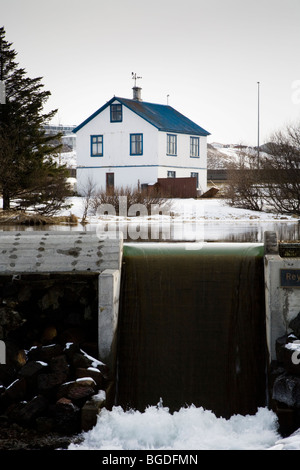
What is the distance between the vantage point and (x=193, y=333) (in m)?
9.63

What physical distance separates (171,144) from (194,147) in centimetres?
329

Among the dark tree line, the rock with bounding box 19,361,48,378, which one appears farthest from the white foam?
the dark tree line

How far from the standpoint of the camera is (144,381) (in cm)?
934

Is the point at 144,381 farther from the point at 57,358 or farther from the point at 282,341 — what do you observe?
the point at 282,341

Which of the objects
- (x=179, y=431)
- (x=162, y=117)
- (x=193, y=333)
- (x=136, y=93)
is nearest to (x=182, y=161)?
(x=162, y=117)

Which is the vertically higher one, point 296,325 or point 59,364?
point 296,325

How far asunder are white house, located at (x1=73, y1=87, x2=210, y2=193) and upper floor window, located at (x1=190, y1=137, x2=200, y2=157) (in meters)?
0.37

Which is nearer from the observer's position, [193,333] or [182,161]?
[193,333]

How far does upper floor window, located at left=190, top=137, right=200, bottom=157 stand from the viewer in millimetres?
43906

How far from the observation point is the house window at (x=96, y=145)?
4153 cm

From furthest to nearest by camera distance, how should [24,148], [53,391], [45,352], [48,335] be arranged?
1. [24,148]
2. [48,335]
3. [45,352]
4. [53,391]

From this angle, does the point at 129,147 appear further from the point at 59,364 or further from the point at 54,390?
the point at 54,390

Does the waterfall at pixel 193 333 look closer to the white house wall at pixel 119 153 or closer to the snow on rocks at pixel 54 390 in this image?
the snow on rocks at pixel 54 390
